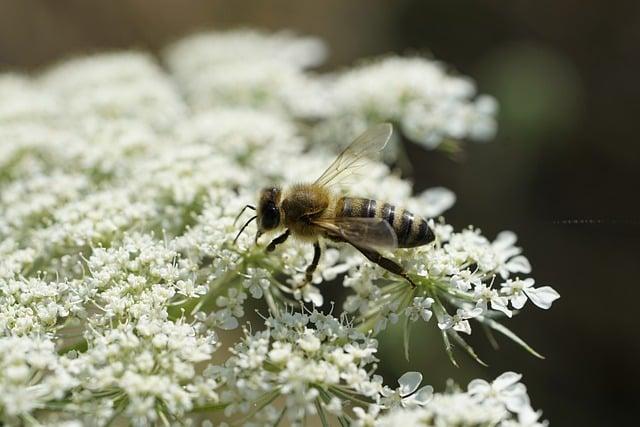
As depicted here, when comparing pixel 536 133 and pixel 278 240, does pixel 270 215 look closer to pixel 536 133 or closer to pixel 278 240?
pixel 278 240

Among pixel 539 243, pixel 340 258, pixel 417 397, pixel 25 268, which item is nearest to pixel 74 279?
pixel 25 268

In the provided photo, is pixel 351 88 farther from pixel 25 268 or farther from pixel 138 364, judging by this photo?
pixel 138 364

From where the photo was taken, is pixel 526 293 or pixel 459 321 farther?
pixel 526 293

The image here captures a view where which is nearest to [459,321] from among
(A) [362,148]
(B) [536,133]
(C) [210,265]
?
(A) [362,148]

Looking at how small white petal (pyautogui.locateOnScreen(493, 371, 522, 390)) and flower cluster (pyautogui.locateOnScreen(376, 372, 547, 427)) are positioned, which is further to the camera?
small white petal (pyautogui.locateOnScreen(493, 371, 522, 390))

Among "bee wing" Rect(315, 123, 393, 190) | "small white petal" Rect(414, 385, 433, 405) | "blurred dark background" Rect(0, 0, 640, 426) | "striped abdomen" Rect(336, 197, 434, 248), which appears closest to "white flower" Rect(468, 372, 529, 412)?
"small white petal" Rect(414, 385, 433, 405)

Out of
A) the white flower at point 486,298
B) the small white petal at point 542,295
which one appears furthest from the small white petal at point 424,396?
the small white petal at point 542,295

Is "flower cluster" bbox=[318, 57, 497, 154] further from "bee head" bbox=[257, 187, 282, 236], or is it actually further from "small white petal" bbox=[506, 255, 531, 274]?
"bee head" bbox=[257, 187, 282, 236]
